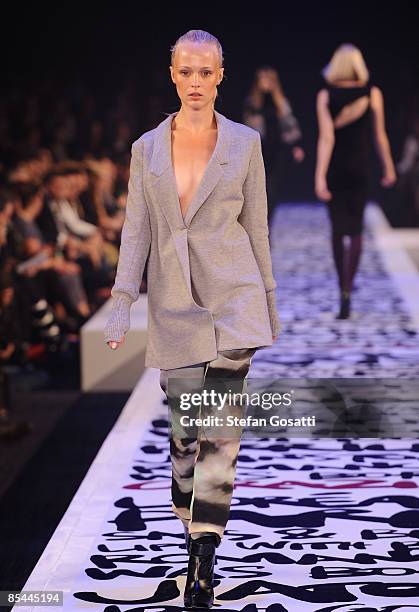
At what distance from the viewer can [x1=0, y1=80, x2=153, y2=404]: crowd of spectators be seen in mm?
5875

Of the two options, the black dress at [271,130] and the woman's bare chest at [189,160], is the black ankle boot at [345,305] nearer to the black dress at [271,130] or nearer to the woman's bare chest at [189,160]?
the black dress at [271,130]

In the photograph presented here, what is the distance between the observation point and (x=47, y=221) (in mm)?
7277

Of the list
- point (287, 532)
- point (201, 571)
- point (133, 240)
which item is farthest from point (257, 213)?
point (287, 532)

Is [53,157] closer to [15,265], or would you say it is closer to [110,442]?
[15,265]

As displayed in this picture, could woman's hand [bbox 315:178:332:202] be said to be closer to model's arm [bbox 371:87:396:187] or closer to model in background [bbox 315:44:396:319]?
model in background [bbox 315:44:396:319]

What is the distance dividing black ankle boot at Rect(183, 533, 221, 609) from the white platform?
3232 mm

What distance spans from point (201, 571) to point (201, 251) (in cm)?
59

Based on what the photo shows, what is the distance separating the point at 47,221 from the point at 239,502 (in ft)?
14.3

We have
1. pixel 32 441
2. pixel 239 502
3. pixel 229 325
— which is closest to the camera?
pixel 229 325

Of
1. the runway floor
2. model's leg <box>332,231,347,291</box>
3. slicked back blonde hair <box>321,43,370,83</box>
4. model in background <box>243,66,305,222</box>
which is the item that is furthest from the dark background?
the runway floor

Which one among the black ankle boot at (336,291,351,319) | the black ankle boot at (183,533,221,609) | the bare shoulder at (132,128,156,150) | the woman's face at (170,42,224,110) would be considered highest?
Result: the woman's face at (170,42,224,110)

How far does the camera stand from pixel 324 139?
525cm

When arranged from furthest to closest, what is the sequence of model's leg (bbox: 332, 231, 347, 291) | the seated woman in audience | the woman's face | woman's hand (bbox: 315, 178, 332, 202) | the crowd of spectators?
1. the seated woman in audience
2. the crowd of spectators
3. model's leg (bbox: 332, 231, 347, 291)
4. woman's hand (bbox: 315, 178, 332, 202)
5. the woman's face

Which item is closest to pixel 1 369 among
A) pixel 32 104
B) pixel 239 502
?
pixel 239 502
